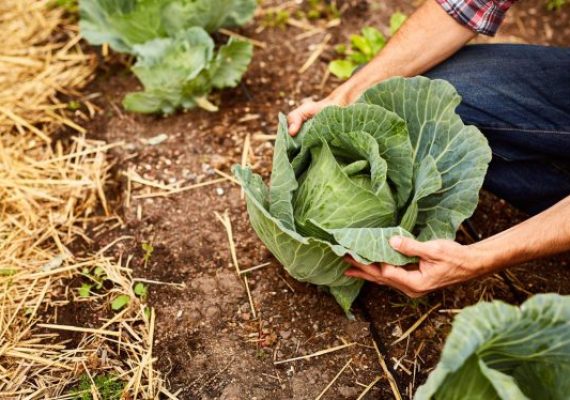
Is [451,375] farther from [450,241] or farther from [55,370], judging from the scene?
[55,370]

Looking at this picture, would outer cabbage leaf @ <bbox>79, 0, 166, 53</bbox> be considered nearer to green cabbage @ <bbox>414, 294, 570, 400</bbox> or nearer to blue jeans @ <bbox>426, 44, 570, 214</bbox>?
blue jeans @ <bbox>426, 44, 570, 214</bbox>

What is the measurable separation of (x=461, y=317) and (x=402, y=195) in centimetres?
82

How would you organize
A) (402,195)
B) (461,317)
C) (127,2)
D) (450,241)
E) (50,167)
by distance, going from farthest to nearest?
(127,2)
(50,167)
(402,195)
(450,241)
(461,317)

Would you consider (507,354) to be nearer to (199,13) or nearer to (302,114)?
(302,114)

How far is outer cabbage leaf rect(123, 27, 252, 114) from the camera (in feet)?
10.6

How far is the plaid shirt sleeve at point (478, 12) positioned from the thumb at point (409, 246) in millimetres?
1231

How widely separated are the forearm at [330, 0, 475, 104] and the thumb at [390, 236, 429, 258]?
876mm

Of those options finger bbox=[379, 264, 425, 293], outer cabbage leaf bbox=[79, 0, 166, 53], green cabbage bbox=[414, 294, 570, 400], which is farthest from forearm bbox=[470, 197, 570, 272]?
outer cabbage leaf bbox=[79, 0, 166, 53]

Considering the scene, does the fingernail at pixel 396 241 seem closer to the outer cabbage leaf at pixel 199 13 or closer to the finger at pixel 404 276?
the finger at pixel 404 276

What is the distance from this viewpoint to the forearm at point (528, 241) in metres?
2.09

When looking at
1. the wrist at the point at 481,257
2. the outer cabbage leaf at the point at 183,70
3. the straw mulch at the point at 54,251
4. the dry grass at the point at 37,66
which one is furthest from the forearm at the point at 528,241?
the dry grass at the point at 37,66

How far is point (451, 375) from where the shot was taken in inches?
66.5

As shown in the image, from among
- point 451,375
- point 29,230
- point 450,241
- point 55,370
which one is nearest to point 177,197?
point 29,230

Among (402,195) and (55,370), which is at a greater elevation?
(402,195)
